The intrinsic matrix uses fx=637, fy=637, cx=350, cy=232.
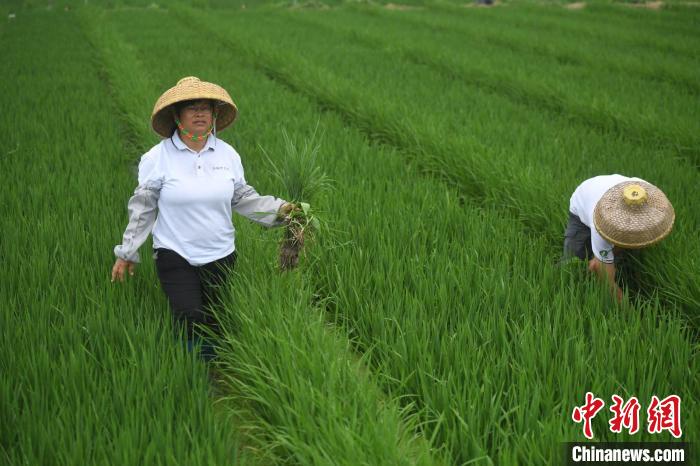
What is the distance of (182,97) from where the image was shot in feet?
6.68

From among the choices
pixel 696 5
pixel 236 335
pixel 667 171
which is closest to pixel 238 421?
pixel 236 335

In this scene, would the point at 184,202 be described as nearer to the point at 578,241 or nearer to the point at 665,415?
the point at 665,415

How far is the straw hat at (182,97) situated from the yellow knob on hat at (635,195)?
144 cm

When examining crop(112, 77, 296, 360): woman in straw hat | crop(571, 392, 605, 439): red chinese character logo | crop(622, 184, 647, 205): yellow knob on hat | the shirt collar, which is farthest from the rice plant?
crop(622, 184, 647, 205): yellow knob on hat

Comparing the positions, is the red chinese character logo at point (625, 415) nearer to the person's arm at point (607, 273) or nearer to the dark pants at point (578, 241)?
the person's arm at point (607, 273)

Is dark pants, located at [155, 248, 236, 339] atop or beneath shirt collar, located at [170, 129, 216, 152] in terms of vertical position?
beneath

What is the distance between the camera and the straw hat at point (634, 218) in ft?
7.61

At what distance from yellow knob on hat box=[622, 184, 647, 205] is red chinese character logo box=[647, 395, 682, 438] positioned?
0.86 meters

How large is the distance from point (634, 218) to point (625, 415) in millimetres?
965

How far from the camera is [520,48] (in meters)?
9.80

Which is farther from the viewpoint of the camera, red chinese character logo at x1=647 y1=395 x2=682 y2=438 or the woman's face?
the woman's face

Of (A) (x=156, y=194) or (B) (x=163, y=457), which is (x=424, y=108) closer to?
(A) (x=156, y=194)

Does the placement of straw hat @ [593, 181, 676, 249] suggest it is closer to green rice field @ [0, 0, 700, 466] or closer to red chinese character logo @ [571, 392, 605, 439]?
green rice field @ [0, 0, 700, 466]

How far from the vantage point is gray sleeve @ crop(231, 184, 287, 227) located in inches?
88.0
